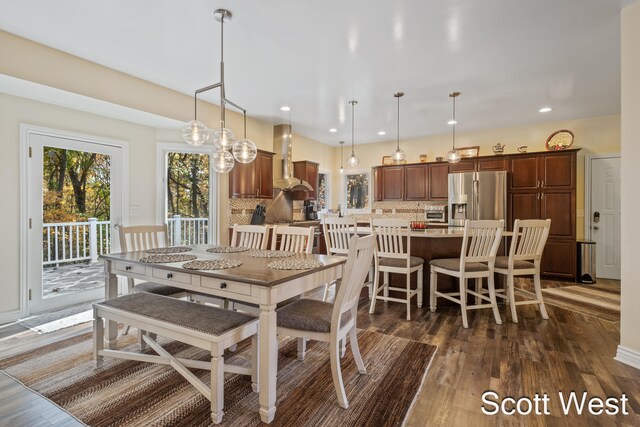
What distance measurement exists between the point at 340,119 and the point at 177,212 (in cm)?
307

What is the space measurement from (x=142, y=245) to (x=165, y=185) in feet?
5.55

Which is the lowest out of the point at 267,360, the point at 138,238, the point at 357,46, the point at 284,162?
the point at 267,360

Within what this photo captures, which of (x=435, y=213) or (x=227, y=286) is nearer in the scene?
(x=227, y=286)

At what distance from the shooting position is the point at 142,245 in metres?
3.11

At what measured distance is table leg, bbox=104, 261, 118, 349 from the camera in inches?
97.5

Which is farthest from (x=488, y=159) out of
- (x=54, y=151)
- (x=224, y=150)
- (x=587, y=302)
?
(x=54, y=151)

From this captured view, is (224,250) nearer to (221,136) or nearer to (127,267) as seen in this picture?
(127,267)

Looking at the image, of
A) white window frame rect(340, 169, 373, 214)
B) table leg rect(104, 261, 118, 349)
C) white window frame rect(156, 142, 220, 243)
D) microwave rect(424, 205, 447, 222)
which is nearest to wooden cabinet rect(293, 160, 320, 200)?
white window frame rect(340, 169, 373, 214)

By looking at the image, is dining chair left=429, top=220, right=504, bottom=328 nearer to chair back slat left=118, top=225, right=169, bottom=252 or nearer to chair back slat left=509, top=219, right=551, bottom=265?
chair back slat left=509, top=219, right=551, bottom=265

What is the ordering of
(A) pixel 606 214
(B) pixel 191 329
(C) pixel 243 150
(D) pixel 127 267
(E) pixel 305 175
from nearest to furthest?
(B) pixel 191 329 < (D) pixel 127 267 < (C) pixel 243 150 < (A) pixel 606 214 < (E) pixel 305 175

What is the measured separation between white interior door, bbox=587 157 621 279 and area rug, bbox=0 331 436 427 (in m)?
4.73

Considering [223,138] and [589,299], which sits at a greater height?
[223,138]

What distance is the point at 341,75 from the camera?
3.57 metres

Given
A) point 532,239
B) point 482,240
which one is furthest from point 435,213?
point 482,240
